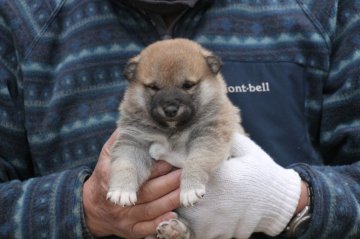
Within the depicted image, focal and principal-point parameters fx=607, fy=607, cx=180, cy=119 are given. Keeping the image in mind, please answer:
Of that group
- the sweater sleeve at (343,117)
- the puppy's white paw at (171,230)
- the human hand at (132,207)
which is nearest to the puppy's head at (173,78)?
the human hand at (132,207)

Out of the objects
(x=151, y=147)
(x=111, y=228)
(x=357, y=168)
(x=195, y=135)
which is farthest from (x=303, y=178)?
(x=111, y=228)

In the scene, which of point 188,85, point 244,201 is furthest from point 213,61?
point 244,201

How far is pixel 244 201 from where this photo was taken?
276cm

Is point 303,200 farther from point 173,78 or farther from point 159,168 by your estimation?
point 173,78

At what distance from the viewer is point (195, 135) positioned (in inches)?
113

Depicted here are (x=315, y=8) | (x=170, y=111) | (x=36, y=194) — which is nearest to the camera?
(x=170, y=111)

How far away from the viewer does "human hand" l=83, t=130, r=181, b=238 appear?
2.72 meters

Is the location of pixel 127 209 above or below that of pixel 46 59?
below

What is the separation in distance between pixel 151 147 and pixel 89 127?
421mm

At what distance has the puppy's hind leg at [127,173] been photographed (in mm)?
2664

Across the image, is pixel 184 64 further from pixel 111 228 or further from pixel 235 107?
pixel 111 228

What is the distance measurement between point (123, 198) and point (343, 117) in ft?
4.07

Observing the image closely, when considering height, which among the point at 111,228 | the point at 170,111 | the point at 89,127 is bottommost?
the point at 111,228

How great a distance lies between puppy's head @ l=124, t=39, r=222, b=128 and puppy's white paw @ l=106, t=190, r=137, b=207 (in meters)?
0.39
